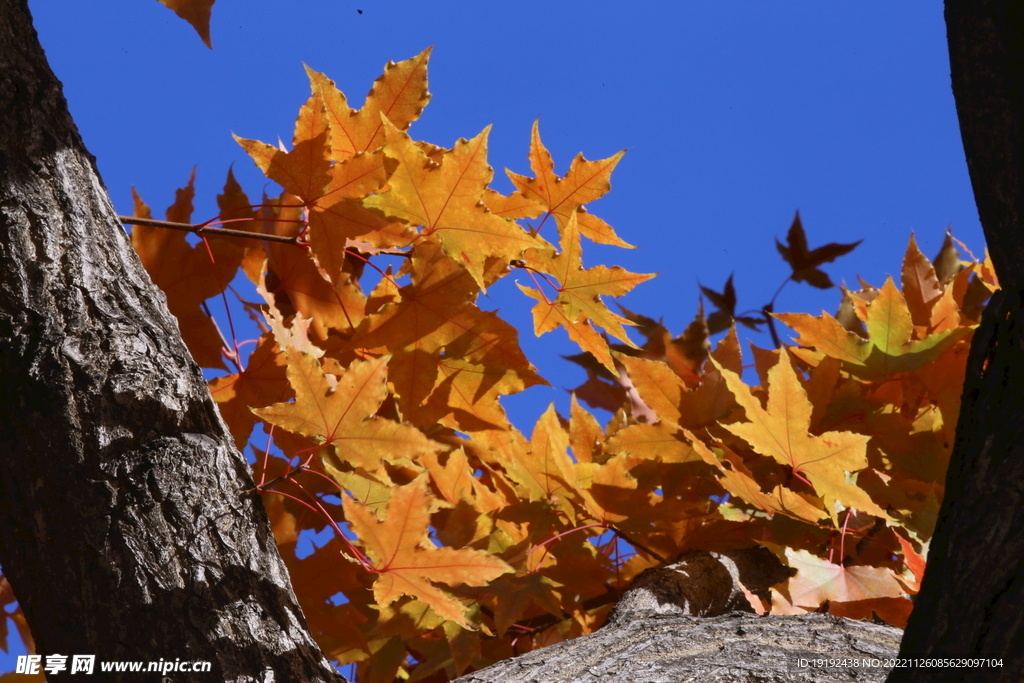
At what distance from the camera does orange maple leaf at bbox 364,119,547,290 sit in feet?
2.15

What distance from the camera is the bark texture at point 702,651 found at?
54cm

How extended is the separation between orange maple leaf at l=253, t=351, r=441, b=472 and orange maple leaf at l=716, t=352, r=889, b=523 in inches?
11.3

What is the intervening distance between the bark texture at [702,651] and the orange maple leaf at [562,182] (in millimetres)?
408

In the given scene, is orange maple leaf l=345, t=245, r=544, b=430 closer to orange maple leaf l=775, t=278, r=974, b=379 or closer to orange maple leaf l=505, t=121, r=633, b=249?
orange maple leaf l=505, t=121, r=633, b=249

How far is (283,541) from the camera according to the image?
839 millimetres

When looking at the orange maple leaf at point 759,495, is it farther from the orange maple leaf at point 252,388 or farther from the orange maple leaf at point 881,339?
the orange maple leaf at point 252,388

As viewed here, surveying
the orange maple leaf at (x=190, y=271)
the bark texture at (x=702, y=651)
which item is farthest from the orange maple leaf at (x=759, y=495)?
the orange maple leaf at (x=190, y=271)

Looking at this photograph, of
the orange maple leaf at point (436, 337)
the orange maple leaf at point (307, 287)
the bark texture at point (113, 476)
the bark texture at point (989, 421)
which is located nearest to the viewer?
the bark texture at point (989, 421)

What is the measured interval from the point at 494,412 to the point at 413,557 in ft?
0.93

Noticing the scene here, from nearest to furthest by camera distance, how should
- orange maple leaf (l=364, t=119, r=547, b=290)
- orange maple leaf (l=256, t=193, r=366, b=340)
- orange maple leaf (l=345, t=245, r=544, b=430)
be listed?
orange maple leaf (l=364, t=119, r=547, b=290) < orange maple leaf (l=345, t=245, r=544, b=430) < orange maple leaf (l=256, t=193, r=366, b=340)

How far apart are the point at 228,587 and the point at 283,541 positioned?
34 centimetres

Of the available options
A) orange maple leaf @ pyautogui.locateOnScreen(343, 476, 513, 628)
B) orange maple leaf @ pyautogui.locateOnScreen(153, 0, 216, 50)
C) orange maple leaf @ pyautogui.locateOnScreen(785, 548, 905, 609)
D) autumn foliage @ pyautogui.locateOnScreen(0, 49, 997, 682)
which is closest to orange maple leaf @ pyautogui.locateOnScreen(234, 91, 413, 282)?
autumn foliage @ pyautogui.locateOnScreen(0, 49, 997, 682)

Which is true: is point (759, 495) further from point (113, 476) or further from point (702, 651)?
point (113, 476)

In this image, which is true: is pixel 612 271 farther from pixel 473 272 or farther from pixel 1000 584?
pixel 1000 584
